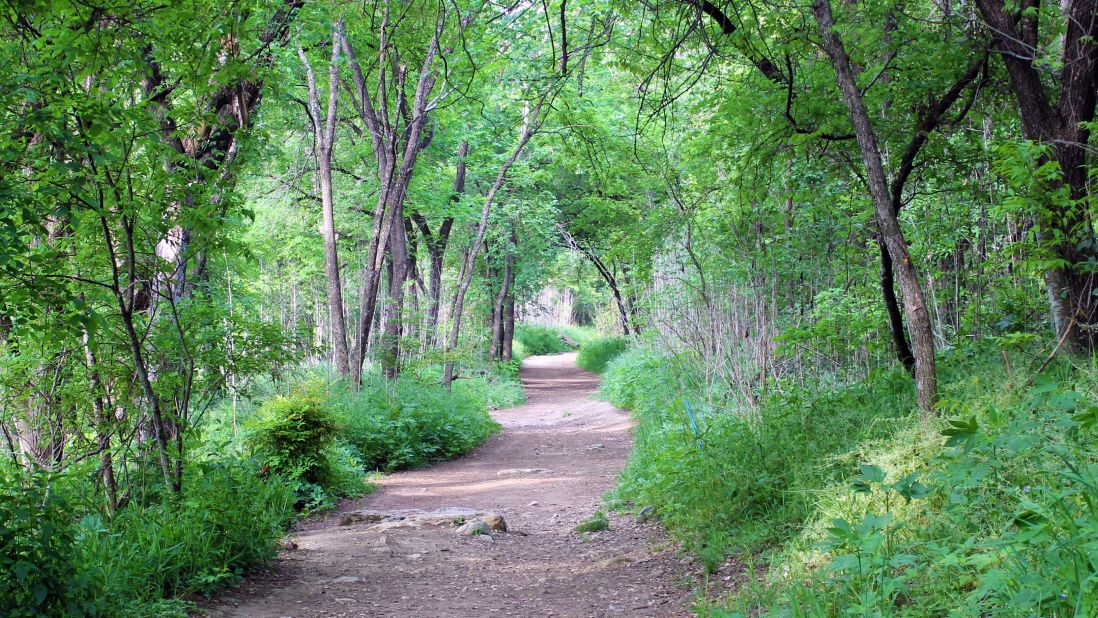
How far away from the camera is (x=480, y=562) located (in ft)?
18.0

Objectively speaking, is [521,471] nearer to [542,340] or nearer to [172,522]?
[172,522]

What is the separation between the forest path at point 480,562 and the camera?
431cm

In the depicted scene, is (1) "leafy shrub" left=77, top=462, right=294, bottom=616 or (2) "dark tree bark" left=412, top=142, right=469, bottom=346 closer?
(1) "leafy shrub" left=77, top=462, right=294, bottom=616

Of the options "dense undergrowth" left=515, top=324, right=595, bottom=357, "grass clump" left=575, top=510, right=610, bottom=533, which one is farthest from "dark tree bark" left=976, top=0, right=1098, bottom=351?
"dense undergrowth" left=515, top=324, right=595, bottom=357

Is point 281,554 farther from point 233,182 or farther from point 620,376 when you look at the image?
point 620,376

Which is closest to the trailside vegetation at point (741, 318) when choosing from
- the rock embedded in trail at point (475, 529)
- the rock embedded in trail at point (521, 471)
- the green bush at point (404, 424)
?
the green bush at point (404, 424)

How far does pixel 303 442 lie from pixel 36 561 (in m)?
4.33

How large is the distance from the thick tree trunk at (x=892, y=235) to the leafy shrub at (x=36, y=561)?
4454mm

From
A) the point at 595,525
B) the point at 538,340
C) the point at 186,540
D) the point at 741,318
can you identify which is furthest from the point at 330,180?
the point at 538,340

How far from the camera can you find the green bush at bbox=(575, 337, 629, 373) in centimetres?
2437

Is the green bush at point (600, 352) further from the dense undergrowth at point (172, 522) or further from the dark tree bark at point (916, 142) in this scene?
the dark tree bark at point (916, 142)

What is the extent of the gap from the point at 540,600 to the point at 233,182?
3.25m

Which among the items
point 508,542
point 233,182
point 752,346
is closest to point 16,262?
point 233,182

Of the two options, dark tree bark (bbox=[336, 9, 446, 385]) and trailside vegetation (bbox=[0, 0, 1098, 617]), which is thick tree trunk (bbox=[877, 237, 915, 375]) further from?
dark tree bark (bbox=[336, 9, 446, 385])
